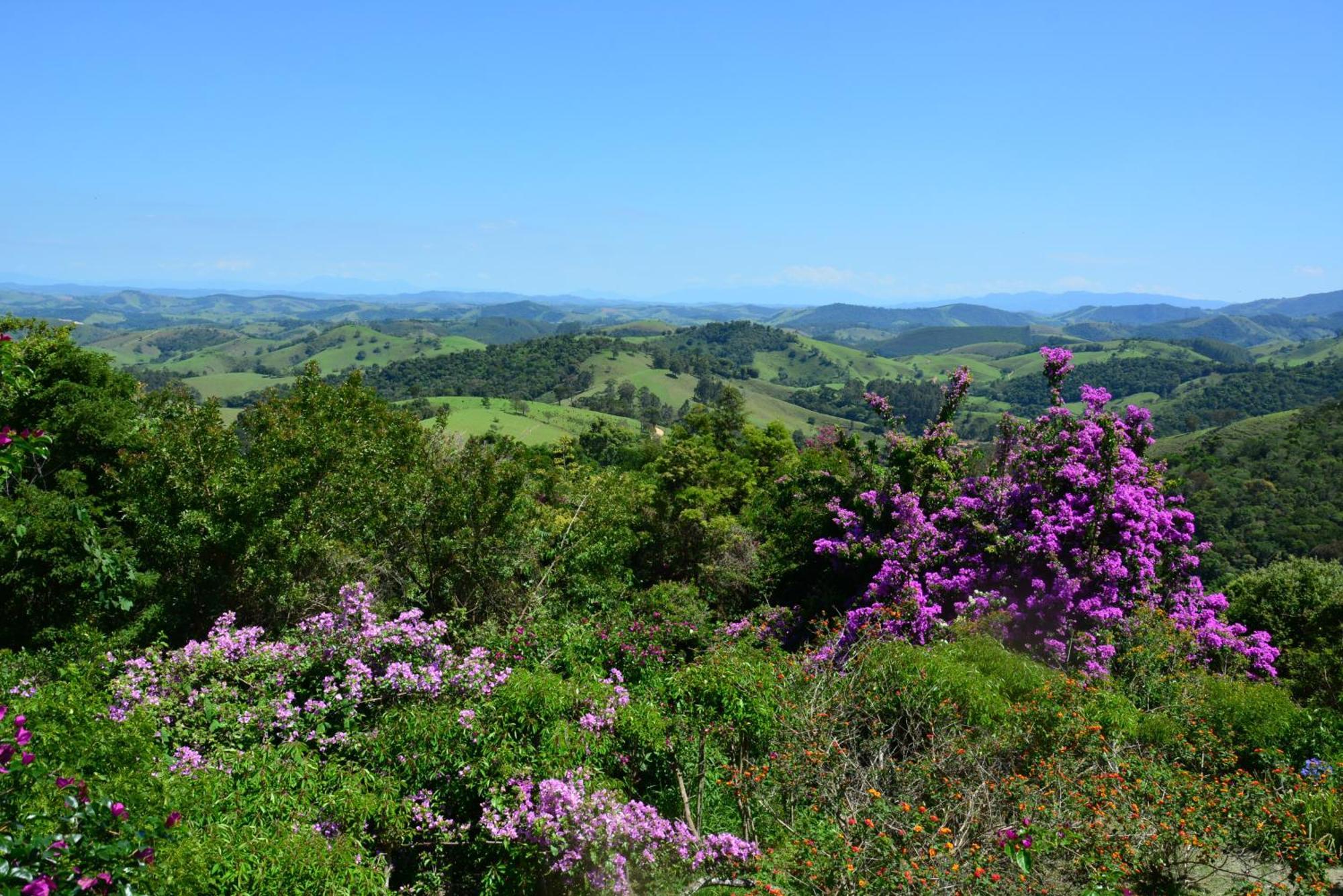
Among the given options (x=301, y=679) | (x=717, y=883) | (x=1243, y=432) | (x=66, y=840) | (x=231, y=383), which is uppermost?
(x=66, y=840)

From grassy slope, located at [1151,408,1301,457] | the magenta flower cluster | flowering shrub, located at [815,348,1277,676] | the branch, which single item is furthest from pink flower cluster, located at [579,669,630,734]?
grassy slope, located at [1151,408,1301,457]

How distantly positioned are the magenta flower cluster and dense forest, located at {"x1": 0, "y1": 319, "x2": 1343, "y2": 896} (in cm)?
3

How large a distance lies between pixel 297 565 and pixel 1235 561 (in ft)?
162

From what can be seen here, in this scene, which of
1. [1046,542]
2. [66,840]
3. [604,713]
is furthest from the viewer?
[1046,542]

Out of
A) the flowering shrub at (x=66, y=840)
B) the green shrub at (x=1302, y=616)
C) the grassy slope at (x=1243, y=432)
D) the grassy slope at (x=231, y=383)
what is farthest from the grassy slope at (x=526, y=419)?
the flowering shrub at (x=66, y=840)

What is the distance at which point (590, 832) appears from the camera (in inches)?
219

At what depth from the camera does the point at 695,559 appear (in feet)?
59.0

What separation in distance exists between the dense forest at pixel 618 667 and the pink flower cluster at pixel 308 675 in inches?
1.7

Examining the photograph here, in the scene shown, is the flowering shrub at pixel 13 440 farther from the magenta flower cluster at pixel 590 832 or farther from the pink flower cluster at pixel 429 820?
the magenta flower cluster at pixel 590 832

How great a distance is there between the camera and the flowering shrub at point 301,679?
670cm

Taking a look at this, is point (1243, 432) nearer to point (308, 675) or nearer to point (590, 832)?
point (590, 832)

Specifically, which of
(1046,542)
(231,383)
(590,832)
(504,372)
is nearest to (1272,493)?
(1046,542)

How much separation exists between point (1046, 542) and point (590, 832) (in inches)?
383

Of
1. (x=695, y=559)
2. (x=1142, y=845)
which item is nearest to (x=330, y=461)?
(x=695, y=559)
